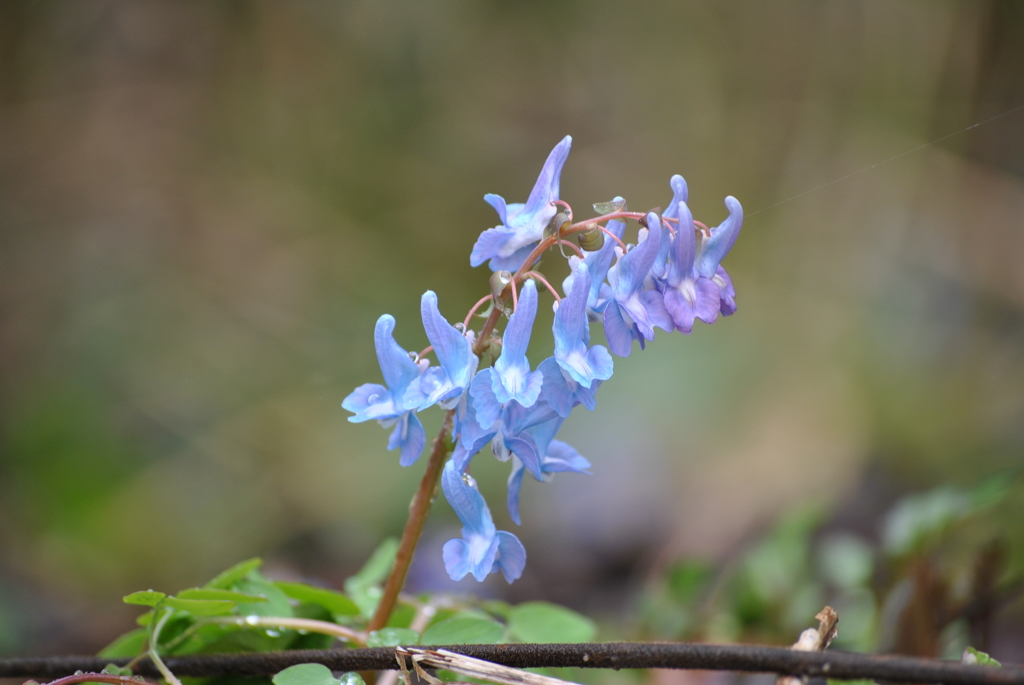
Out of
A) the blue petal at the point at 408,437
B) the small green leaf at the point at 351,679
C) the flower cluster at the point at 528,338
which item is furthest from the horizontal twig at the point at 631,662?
the blue petal at the point at 408,437

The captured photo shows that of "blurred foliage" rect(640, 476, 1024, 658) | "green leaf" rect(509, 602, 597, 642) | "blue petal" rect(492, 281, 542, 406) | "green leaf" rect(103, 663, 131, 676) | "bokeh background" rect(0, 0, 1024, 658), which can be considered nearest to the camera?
"blue petal" rect(492, 281, 542, 406)

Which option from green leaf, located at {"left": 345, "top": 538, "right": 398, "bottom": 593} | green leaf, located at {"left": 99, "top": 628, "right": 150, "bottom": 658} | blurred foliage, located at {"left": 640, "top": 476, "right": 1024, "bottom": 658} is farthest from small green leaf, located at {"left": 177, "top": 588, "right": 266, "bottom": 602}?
blurred foliage, located at {"left": 640, "top": 476, "right": 1024, "bottom": 658}

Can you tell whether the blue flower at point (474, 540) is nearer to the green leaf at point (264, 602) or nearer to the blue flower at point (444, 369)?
the blue flower at point (444, 369)

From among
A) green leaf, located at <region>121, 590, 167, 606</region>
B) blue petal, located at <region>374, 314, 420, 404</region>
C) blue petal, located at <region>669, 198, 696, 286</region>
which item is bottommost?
green leaf, located at <region>121, 590, 167, 606</region>

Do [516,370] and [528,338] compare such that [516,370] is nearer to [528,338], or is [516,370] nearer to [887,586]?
[528,338]

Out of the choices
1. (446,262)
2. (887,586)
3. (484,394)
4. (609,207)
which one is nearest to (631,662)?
(484,394)

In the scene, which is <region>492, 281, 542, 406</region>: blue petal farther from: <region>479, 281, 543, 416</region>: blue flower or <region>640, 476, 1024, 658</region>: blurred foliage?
<region>640, 476, 1024, 658</region>: blurred foliage
